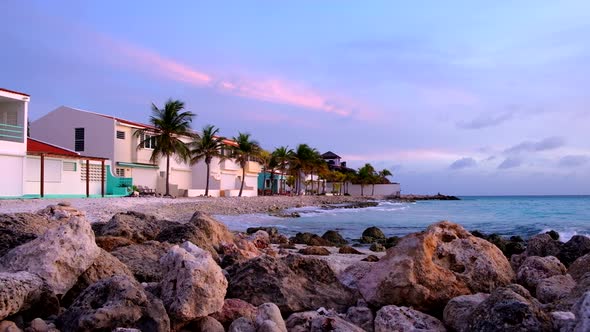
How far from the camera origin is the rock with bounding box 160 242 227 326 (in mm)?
4746

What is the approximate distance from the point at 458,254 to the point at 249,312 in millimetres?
2815

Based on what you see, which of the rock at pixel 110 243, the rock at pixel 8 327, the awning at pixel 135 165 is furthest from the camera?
the awning at pixel 135 165

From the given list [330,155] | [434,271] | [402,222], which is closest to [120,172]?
[402,222]

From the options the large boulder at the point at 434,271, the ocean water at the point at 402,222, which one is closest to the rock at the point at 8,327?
the large boulder at the point at 434,271

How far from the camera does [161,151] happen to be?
1548 inches

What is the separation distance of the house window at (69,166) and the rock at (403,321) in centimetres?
2919

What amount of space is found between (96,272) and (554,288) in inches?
195

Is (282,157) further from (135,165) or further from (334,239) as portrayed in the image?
(334,239)

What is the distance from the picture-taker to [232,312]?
5.14 metres

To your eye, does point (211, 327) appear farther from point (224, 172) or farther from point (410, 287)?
point (224, 172)

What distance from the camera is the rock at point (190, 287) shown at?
4.75 metres

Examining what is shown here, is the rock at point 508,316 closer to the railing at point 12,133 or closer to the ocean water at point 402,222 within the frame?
the ocean water at point 402,222

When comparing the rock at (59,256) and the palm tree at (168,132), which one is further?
the palm tree at (168,132)

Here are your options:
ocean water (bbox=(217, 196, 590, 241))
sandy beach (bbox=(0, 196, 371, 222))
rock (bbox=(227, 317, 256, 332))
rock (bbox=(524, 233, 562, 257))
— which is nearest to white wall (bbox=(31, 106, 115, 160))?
sandy beach (bbox=(0, 196, 371, 222))
